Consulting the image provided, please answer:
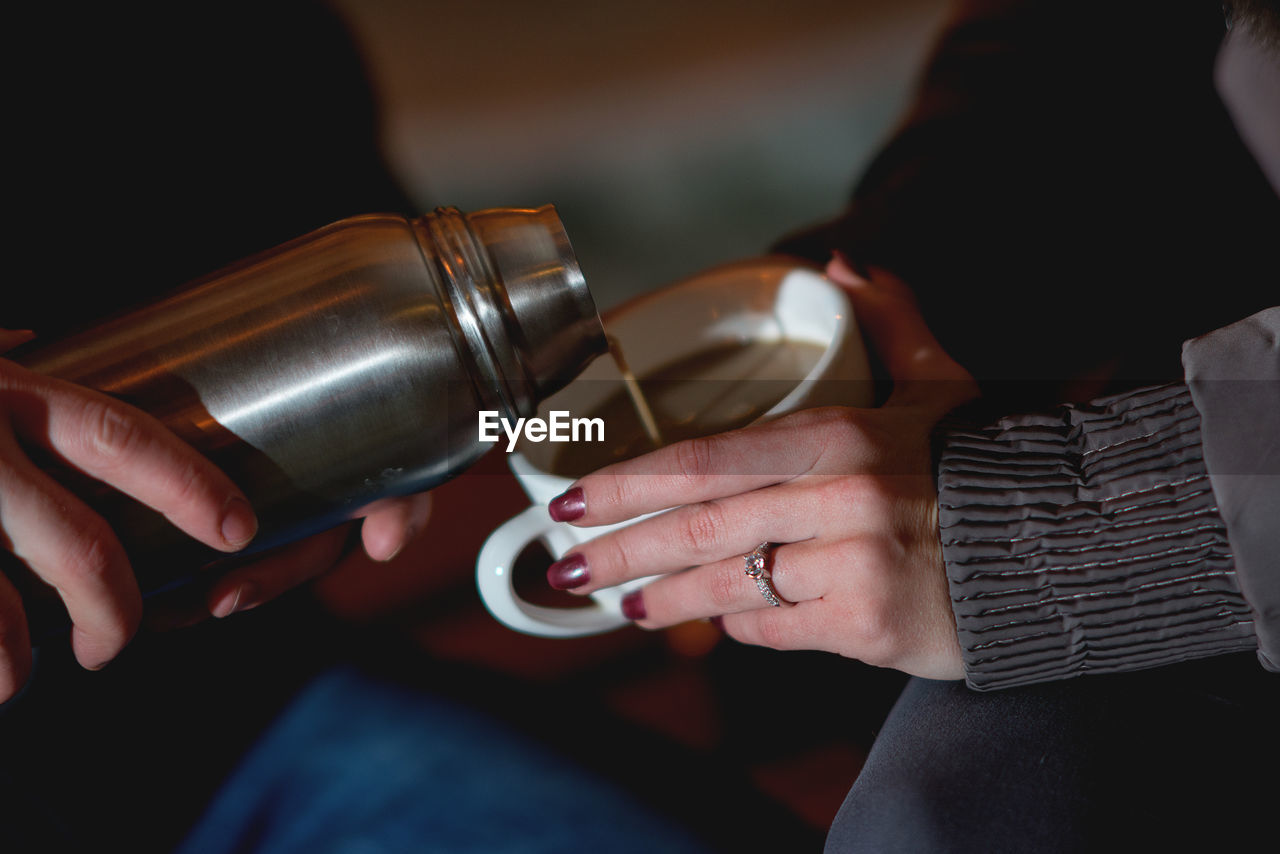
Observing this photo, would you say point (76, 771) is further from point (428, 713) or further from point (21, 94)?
point (21, 94)

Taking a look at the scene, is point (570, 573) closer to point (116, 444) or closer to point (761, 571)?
point (761, 571)

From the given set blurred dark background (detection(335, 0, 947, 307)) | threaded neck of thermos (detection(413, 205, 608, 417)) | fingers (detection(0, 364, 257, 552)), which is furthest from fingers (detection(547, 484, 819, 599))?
blurred dark background (detection(335, 0, 947, 307))

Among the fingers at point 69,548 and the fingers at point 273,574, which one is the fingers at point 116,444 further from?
the fingers at point 273,574

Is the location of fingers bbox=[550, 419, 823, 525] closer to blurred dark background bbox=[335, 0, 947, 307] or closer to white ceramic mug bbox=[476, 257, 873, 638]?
white ceramic mug bbox=[476, 257, 873, 638]

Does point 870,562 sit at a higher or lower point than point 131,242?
lower

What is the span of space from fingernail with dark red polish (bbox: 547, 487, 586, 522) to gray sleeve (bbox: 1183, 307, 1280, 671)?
35 centimetres

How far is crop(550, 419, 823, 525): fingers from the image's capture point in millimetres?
495

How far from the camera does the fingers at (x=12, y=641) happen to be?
39cm

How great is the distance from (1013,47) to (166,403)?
1.01 metres

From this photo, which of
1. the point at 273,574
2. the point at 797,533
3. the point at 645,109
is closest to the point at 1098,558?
the point at 797,533

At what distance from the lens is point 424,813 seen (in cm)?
58

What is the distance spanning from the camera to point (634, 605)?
22.3 inches

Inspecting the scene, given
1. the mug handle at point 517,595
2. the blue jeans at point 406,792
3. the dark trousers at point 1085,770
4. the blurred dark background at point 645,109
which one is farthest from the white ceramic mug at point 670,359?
the blurred dark background at point 645,109

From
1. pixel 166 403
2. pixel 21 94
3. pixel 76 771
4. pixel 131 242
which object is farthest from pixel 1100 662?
pixel 21 94
